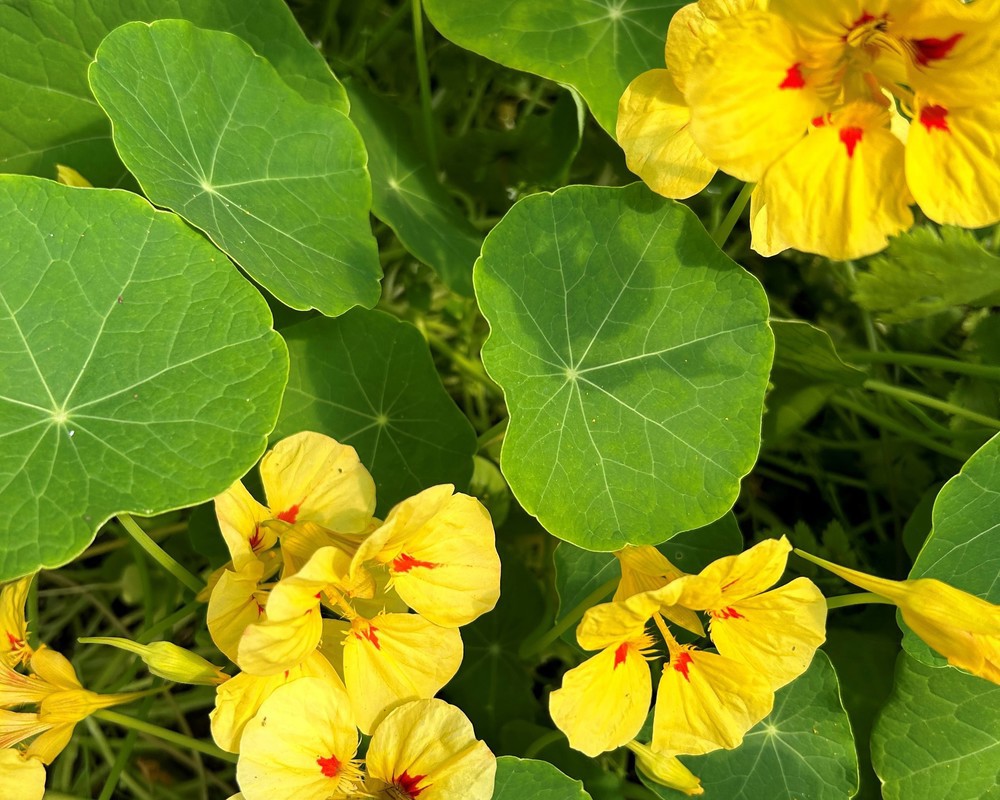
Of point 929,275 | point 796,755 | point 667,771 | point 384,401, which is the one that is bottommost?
point 796,755

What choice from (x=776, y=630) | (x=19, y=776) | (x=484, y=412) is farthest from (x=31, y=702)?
(x=484, y=412)

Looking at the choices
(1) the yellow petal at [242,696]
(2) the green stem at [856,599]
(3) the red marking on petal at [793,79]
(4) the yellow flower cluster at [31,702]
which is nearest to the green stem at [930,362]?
(2) the green stem at [856,599]

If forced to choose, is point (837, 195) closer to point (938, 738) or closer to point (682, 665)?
point (682, 665)

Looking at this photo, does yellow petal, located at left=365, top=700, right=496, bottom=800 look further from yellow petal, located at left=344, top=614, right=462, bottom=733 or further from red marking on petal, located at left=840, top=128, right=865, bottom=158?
red marking on petal, located at left=840, top=128, right=865, bottom=158

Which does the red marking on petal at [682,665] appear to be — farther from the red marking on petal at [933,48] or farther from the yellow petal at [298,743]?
→ the red marking on petal at [933,48]

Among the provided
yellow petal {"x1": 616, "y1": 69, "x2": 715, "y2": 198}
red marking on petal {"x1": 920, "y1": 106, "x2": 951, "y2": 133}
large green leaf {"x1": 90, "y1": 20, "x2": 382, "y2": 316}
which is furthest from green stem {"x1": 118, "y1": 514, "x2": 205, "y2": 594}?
red marking on petal {"x1": 920, "y1": 106, "x2": 951, "y2": 133}
